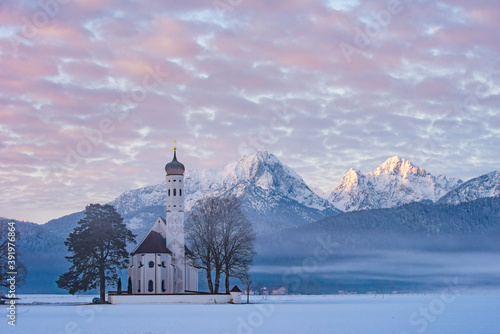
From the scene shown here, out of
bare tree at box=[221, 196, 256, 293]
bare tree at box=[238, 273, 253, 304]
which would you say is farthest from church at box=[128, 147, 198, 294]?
bare tree at box=[238, 273, 253, 304]

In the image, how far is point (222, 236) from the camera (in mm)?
100062

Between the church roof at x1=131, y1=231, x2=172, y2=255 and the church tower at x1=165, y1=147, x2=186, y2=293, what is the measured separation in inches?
71.1

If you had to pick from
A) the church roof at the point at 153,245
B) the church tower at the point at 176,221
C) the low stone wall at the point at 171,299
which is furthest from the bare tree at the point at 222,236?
the church tower at the point at 176,221

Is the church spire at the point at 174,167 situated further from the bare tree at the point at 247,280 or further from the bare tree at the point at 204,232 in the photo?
the bare tree at the point at 247,280

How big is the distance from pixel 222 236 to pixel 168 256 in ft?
41.3

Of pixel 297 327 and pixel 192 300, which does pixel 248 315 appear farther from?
pixel 192 300

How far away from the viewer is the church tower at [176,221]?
4355 inches

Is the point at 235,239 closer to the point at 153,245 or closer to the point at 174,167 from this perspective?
the point at 153,245

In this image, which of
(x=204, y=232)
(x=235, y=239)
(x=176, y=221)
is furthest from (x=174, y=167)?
(x=235, y=239)

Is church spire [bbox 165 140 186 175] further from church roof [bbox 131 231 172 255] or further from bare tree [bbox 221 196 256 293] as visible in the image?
bare tree [bbox 221 196 256 293]

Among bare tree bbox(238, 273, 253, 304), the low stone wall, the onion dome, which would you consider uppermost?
the onion dome

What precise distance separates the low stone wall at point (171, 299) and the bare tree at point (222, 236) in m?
3.84

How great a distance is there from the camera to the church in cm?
10625

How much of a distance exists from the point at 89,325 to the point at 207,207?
44570mm
